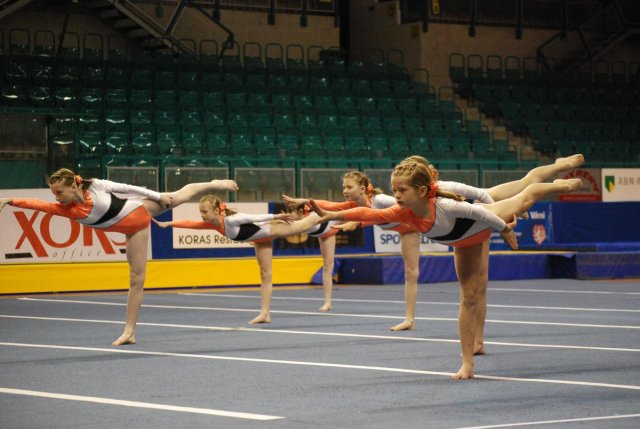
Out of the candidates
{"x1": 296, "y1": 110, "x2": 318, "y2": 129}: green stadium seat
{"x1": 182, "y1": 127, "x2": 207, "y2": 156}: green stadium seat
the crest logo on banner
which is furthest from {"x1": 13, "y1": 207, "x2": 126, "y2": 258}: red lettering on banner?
the crest logo on banner

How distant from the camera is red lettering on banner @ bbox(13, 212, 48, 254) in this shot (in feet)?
61.0

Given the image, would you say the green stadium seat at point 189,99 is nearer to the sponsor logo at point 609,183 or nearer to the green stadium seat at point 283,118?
the green stadium seat at point 283,118

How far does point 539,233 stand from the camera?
2334 cm

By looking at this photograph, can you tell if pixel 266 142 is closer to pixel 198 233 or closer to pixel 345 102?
pixel 345 102

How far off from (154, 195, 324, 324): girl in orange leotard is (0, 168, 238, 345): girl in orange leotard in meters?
1.68

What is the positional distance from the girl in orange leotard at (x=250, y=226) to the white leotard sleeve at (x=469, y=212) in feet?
16.9

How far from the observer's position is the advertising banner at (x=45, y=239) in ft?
60.8

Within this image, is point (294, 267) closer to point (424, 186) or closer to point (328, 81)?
point (328, 81)

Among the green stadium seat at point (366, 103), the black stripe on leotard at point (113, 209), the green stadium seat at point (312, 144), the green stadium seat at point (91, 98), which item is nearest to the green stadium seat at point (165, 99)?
the green stadium seat at point (91, 98)

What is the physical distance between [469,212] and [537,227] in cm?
1577

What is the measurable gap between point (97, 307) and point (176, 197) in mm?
5254

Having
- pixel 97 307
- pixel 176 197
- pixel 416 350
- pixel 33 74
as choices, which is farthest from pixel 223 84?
pixel 416 350

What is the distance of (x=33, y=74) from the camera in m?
23.4

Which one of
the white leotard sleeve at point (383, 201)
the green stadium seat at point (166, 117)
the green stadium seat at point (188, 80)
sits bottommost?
the white leotard sleeve at point (383, 201)
